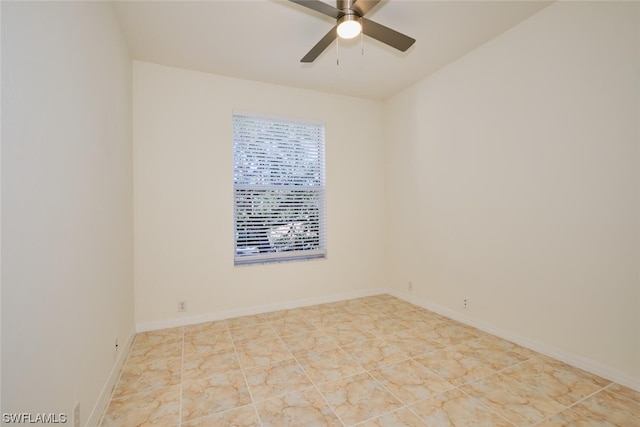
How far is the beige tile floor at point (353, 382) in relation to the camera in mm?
1645

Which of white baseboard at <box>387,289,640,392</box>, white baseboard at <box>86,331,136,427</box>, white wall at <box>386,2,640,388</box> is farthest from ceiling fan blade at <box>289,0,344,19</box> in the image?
white baseboard at <box>387,289,640,392</box>

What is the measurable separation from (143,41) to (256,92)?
121 centimetres

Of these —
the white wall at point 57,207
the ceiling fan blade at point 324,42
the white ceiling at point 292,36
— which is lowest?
the white wall at point 57,207

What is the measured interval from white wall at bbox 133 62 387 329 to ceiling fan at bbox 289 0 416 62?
5.25 ft

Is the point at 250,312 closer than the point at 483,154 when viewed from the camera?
No

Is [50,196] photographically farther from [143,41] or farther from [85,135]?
[143,41]

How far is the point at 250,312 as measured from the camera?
3.38m

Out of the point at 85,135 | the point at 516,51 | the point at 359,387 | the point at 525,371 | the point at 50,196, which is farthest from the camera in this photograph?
the point at 516,51

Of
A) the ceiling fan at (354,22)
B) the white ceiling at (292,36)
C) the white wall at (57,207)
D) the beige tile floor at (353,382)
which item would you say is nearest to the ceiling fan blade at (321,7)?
the ceiling fan at (354,22)

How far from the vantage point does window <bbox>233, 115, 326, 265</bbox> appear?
134 inches

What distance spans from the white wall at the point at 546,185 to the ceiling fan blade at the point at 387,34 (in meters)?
1.18

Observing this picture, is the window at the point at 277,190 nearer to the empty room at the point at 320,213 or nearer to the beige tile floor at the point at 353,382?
the empty room at the point at 320,213

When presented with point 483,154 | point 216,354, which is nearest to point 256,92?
point 483,154

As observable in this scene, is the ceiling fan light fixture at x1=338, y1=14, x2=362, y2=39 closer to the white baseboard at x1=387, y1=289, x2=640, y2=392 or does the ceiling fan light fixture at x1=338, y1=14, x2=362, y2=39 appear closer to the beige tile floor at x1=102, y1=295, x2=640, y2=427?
the beige tile floor at x1=102, y1=295, x2=640, y2=427
